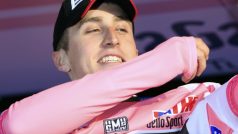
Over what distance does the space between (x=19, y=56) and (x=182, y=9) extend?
0.67 metres

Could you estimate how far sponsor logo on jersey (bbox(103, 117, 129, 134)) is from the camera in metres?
1.40

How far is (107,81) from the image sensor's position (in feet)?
4.17

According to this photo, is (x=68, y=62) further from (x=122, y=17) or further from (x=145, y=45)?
(x=145, y=45)

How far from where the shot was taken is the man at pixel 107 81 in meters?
1.27

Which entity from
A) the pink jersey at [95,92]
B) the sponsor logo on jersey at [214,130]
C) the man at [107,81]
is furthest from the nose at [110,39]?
the sponsor logo on jersey at [214,130]

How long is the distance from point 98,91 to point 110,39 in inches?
8.5

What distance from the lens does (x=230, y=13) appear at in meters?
2.37

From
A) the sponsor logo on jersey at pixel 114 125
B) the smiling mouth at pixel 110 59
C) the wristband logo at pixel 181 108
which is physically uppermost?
the smiling mouth at pixel 110 59

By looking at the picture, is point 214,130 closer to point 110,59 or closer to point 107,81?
point 107,81

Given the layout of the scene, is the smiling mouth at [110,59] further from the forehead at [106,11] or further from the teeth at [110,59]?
the forehead at [106,11]

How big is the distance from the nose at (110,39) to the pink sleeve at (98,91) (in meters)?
0.17

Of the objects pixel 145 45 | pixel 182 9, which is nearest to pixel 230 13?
pixel 182 9

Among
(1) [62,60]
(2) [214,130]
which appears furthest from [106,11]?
(2) [214,130]

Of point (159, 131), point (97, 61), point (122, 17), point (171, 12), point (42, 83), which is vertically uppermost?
point (171, 12)
